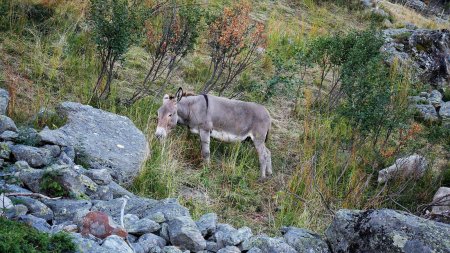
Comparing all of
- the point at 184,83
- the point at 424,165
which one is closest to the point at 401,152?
the point at 424,165

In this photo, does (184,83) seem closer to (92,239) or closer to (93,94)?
(93,94)

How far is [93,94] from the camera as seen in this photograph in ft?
29.0

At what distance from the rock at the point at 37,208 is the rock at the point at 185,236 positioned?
98 centimetres

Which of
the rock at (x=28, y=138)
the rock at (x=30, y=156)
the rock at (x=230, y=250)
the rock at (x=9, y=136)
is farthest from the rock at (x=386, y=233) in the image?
the rock at (x=9, y=136)

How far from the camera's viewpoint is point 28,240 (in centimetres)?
352

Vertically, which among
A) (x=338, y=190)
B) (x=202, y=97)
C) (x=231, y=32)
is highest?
(x=231, y=32)

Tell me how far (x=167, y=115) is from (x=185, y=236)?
14.0 ft

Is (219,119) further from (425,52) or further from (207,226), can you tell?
(425,52)

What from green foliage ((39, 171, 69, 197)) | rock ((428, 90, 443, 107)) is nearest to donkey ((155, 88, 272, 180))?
green foliage ((39, 171, 69, 197))

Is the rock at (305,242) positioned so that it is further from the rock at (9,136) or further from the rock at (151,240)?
the rock at (9,136)

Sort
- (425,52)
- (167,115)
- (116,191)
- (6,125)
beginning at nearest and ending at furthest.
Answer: (116,191)
(6,125)
(167,115)
(425,52)

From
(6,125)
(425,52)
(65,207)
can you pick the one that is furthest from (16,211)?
(425,52)

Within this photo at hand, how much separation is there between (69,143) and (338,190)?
168 inches

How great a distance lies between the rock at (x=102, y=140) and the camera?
6.36 meters
